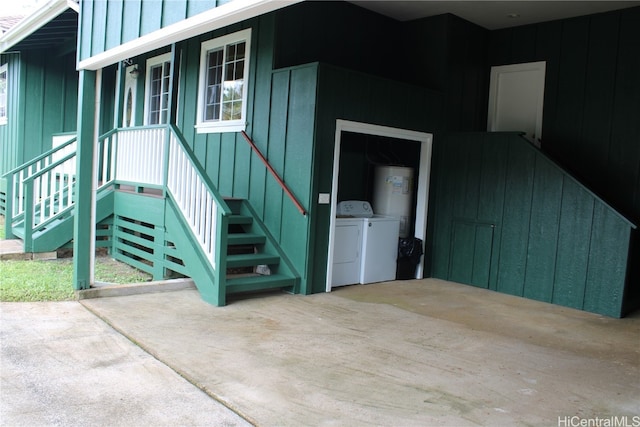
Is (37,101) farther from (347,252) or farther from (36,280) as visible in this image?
(347,252)

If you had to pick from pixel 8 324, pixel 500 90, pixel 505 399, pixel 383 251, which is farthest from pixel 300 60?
pixel 505 399

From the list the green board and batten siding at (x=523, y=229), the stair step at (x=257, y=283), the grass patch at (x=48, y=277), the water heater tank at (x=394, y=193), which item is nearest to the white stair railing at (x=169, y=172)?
the stair step at (x=257, y=283)

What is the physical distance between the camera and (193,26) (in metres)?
3.75

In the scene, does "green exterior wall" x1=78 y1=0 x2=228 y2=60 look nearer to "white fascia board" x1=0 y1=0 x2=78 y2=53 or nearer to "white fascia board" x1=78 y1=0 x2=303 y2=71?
"white fascia board" x1=78 y1=0 x2=303 y2=71

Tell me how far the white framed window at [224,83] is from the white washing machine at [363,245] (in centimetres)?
179

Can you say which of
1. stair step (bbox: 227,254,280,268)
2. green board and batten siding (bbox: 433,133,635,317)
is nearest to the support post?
stair step (bbox: 227,254,280,268)

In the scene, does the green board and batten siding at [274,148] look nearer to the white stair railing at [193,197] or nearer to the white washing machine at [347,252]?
the white washing machine at [347,252]

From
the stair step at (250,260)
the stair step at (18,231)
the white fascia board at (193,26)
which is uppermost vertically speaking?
the white fascia board at (193,26)

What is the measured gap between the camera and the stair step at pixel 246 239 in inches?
233

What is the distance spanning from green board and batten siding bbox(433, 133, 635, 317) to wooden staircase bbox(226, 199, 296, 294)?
2456mm

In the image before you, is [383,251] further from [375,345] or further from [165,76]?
[165,76]

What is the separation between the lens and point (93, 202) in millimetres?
5270

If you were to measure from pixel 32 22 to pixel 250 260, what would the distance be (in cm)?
645

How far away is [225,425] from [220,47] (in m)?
5.69
